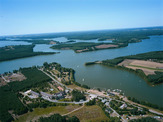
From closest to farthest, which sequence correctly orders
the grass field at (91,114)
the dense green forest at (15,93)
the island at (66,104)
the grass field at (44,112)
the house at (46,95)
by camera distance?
the grass field at (91,114) → the island at (66,104) → the grass field at (44,112) → the dense green forest at (15,93) → the house at (46,95)

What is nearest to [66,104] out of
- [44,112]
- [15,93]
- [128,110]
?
[44,112]

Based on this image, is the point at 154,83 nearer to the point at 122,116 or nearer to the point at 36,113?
the point at 122,116

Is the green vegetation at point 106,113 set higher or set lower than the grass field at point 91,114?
higher

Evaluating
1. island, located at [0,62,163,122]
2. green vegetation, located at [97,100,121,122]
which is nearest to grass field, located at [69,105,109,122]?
island, located at [0,62,163,122]

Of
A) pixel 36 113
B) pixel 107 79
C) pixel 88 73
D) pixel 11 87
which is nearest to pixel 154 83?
pixel 107 79

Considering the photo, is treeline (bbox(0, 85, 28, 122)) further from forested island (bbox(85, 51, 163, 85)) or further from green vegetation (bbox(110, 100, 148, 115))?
forested island (bbox(85, 51, 163, 85))

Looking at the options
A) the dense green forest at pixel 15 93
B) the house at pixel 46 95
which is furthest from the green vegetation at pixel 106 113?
the dense green forest at pixel 15 93

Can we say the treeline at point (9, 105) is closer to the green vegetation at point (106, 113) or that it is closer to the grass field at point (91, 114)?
the grass field at point (91, 114)
